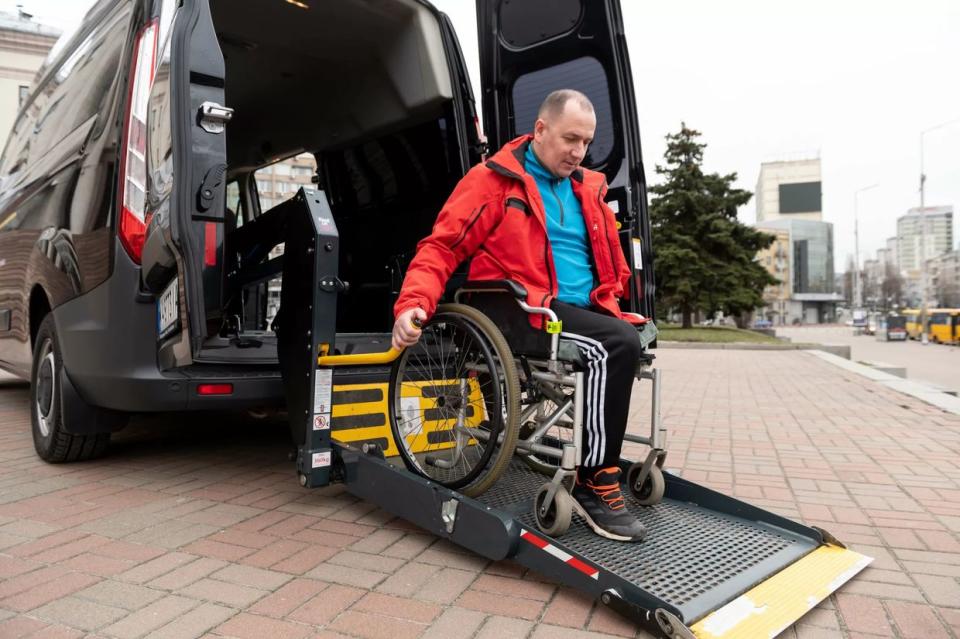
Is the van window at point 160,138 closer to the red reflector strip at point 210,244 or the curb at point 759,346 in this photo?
the red reflector strip at point 210,244

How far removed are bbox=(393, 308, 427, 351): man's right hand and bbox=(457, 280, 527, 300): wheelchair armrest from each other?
0.87 ft

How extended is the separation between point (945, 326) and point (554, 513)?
37.4m

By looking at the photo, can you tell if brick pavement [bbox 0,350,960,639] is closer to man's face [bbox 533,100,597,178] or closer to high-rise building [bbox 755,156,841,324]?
man's face [bbox 533,100,597,178]

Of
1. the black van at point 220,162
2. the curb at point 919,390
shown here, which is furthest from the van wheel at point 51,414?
the curb at point 919,390

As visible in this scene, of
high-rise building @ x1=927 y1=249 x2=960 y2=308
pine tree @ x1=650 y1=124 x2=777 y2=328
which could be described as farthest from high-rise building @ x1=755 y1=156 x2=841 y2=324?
pine tree @ x1=650 y1=124 x2=777 y2=328

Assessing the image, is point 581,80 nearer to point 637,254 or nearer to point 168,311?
point 637,254

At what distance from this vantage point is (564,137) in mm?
2410

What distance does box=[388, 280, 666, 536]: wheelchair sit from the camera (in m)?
2.19

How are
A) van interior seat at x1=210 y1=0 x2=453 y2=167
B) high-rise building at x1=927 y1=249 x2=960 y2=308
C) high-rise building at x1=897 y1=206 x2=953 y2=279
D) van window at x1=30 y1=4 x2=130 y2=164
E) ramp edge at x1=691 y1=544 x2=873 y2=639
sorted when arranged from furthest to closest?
high-rise building at x1=897 y1=206 x2=953 y2=279 → high-rise building at x1=927 y1=249 x2=960 y2=308 → van interior seat at x1=210 y1=0 x2=453 y2=167 → van window at x1=30 y1=4 x2=130 y2=164 → ramp edge at x1=691 y1=544 x2=873 y2=639

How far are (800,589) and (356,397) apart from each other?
1.83 meters

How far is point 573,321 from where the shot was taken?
231cm

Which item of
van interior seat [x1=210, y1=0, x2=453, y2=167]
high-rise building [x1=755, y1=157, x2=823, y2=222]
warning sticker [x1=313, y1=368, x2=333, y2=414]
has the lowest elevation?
warning sticker [x1=313, y1=368, x2=333, y2=414]

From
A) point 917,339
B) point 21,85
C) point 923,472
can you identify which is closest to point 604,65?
point 923,472

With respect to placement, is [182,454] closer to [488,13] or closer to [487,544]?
[487,544]
